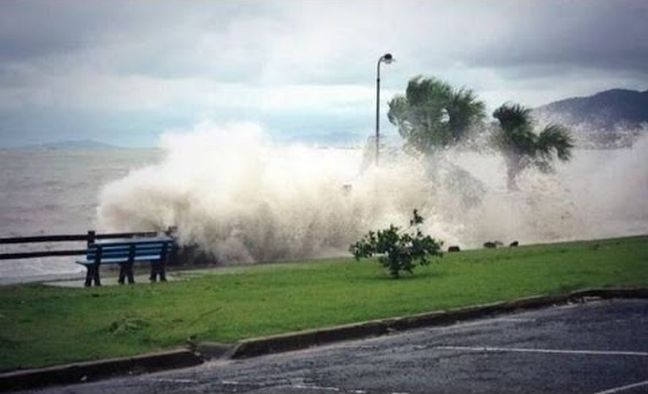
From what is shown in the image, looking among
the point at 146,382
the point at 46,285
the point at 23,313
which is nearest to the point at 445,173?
the point at 46,285

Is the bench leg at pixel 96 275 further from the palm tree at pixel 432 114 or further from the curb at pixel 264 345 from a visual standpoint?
the palm tree at pixel 432 114

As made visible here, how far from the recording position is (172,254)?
28.8 meters

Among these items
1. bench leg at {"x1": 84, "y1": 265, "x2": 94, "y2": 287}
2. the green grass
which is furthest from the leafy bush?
bench leg at {"x1": 84, "y1": 265, "x2": 94, "y2": 287}

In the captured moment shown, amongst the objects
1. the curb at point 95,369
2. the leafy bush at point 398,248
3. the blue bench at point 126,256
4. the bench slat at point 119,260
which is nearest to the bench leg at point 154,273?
the blue bench at point 126,256

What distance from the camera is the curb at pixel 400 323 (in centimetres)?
1158

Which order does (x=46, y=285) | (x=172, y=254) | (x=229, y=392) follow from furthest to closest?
(x=172, y=254)
(x=46, y=285)
(x=229, y=392)

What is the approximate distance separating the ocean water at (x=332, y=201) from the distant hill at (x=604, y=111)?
3719mm

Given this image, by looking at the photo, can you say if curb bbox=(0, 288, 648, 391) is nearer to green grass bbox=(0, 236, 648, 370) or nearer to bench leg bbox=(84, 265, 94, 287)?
green grass bbox=(0, 236, 648, 370)

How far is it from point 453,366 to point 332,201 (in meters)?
29.7

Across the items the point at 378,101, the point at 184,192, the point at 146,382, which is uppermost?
the point at 378,101

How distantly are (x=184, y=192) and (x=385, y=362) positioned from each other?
27068mm

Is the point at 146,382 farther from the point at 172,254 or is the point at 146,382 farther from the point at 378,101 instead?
the point at 378,101

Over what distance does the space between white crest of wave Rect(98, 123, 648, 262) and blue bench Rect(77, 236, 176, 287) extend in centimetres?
1093

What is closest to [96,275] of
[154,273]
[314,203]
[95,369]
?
[154,273]
